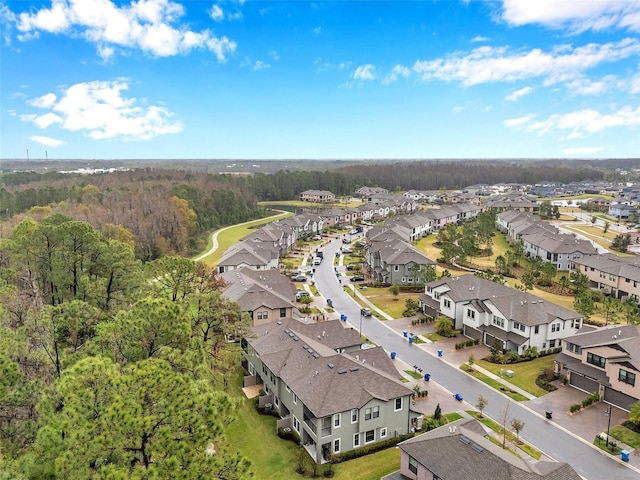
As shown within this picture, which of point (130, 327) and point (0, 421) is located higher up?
point (130, 327)

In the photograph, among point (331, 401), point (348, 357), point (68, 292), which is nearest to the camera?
point (331, 401)

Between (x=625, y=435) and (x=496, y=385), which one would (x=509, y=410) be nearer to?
(x=496, y=385)

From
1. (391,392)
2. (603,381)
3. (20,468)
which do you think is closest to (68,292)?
(20,468)

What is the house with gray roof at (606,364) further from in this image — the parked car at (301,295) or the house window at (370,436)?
the parked car at (301,295)


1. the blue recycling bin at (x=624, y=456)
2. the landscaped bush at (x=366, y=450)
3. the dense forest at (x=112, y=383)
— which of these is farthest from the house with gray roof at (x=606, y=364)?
the dense forest at (x=112, y=383)

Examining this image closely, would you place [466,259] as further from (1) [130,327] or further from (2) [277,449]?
(1) [130,327]

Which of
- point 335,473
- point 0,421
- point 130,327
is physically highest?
point 130,327

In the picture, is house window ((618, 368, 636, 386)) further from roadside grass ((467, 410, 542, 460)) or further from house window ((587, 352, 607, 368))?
roadside grass ((467, 410, 542, 460))
